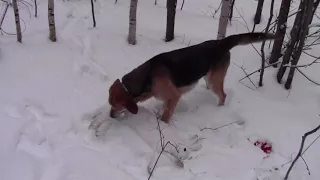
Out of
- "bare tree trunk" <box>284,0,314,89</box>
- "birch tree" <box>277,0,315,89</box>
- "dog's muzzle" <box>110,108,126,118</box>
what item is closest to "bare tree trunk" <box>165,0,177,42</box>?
"birch tree" <box>277,0,315,89</box>

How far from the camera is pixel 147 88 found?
4328 millimetres

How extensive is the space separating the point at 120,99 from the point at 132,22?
213 cm

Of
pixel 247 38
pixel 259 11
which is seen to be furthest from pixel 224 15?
pixel 259 11

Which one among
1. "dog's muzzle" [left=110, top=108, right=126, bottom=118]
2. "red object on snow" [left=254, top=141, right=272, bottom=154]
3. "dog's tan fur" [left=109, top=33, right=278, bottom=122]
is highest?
"dog's tan fur" [left=109, top=33, right=278, bottom=122]

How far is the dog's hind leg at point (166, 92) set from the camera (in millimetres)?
4371

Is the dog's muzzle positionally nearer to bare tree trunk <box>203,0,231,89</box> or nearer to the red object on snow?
the red object on snow

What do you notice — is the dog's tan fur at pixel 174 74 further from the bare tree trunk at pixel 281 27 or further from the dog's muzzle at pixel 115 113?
the bare tree trunk at pixel 281 27

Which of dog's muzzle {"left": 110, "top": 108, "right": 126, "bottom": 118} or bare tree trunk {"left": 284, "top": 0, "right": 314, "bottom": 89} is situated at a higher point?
bare tree trunk {"left": 284, "top": 0, "right": 314, "bottom": 89}

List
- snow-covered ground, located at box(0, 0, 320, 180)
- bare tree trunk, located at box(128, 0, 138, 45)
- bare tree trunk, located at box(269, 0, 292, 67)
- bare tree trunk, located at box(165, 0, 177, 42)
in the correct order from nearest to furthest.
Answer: snow-covered ground, located at box(0, 0, 320, 180) → bare tree trunk, located at box(269, 0, 292, 67) → bare tree trunk, located at box(128, 0, 138, 45) → bare tree trunk, located at box(165, 0, 177, 42)

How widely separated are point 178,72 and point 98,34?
2.20 metres

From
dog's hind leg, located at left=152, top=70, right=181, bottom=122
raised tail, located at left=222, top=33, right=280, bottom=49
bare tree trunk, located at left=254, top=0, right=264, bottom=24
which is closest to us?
dog's hind leg, located at left=152, top=70, right=181, bottom=122

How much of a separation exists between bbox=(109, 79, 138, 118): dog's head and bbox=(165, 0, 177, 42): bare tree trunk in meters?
2.39

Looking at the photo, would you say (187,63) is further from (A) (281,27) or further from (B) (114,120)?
(A) (281,27)

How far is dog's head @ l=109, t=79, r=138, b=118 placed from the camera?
164 inches
